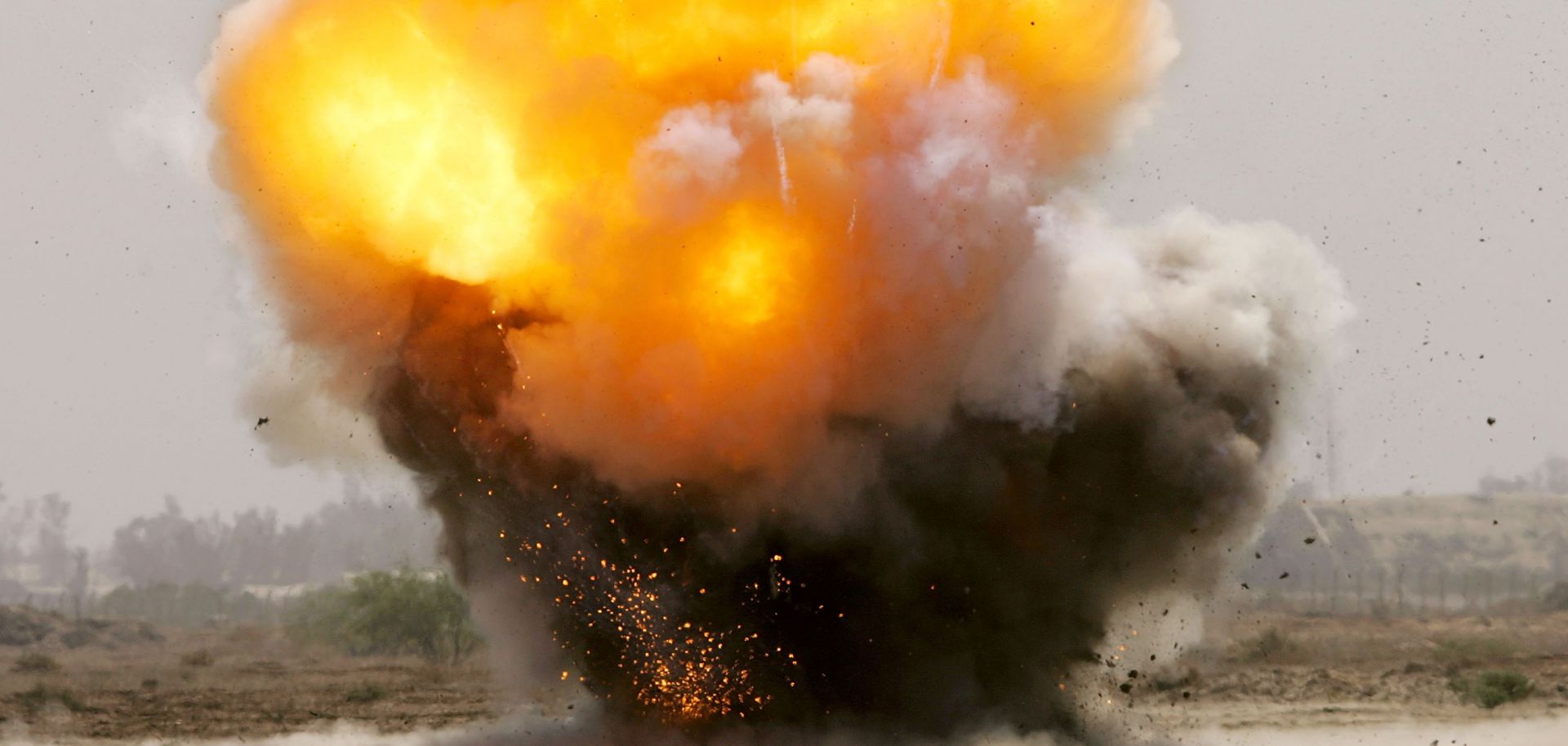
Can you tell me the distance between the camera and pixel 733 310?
2500 cm

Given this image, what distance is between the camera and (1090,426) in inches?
1064

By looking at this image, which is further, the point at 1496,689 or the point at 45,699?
the point at 45,699

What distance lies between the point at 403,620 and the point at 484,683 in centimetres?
1359

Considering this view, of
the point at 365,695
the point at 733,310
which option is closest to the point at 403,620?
the point at 365,695

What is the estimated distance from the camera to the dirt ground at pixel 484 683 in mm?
35188

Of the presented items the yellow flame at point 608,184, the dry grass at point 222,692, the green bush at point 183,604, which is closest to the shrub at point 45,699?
the dry grass at point 222,692

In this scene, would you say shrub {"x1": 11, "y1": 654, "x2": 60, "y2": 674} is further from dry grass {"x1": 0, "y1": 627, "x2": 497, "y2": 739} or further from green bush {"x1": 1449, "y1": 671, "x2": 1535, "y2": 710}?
green bush {"x1": 1449, "y1": 671, "x2": 1535, "y2": 710}

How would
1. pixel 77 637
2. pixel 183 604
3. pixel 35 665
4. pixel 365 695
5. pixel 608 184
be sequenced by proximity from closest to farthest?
pixel 608 184
pixel 365 695
pixel 35 665
pixel 77 637
pixel 183 604

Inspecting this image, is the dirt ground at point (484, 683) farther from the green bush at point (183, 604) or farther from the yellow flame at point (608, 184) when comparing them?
the green bush at point (183, 604)

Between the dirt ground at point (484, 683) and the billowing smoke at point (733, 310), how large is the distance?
7.92m

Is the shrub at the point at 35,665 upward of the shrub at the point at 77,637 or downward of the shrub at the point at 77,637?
downward

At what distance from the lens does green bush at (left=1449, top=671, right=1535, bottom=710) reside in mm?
36844

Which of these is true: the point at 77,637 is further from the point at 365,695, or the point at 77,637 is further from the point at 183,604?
the point at 183,604

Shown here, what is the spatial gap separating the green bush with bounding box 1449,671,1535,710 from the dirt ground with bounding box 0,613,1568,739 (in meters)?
0.24
